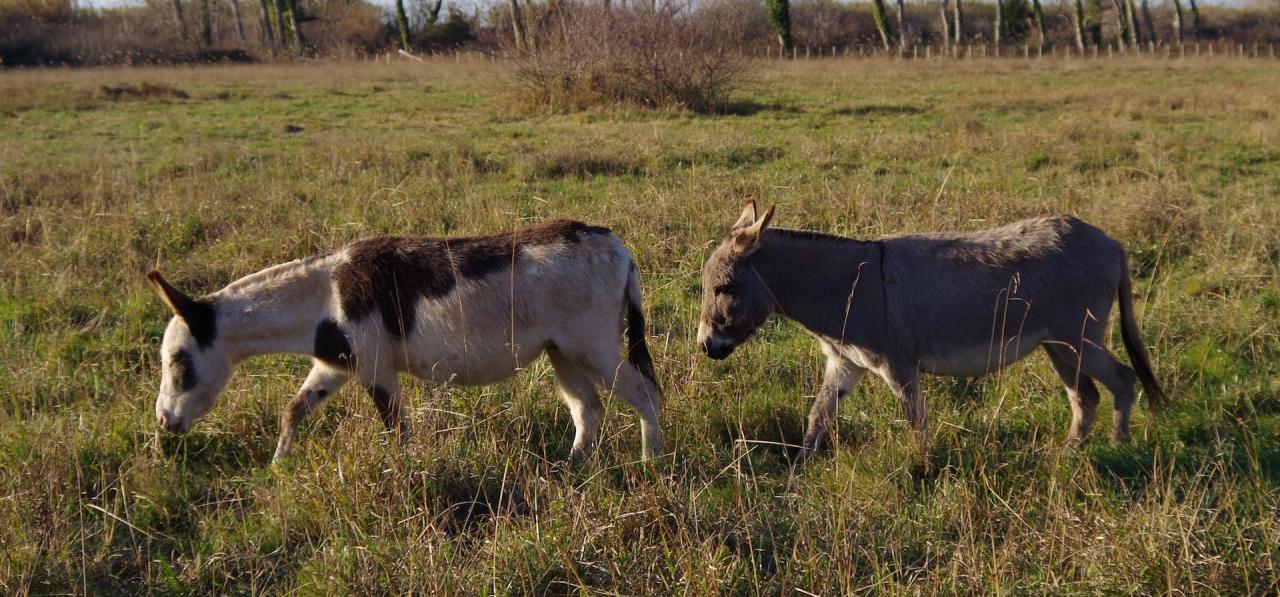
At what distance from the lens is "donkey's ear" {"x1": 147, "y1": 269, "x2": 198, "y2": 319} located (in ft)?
15.6

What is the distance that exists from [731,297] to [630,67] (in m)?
18.2

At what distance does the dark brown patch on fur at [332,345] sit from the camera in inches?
197

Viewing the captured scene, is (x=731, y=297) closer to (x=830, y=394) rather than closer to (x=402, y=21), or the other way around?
(x=830, y=394)

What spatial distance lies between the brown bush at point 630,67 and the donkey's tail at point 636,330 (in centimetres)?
1710

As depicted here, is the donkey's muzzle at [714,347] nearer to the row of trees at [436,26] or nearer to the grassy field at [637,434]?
the grassy field at [637,434]

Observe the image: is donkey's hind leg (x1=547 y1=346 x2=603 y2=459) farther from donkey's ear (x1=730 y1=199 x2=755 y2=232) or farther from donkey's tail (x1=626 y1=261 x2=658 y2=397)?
donkey's ear (x1=730 y1=199 x2=755 y2=232)

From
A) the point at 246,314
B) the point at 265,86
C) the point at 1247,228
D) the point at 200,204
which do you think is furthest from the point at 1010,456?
the point at 265,86

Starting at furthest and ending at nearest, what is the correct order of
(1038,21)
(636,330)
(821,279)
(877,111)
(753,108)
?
(1038,21), (753,108), (877,111), (636,330), (821,279)

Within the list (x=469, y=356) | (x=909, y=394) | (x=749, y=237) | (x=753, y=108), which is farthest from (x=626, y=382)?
(x=753, y=108)

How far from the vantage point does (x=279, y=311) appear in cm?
505

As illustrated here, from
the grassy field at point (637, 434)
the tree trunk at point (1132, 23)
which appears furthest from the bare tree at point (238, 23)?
the tree trunk at point (1132, 23)

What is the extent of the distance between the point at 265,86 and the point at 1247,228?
2891cm

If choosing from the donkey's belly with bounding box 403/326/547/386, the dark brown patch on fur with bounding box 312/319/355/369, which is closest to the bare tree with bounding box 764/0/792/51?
the donkey's belly with bounding box 403/326/547/386

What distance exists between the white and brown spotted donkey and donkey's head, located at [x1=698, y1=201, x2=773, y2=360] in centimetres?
48
